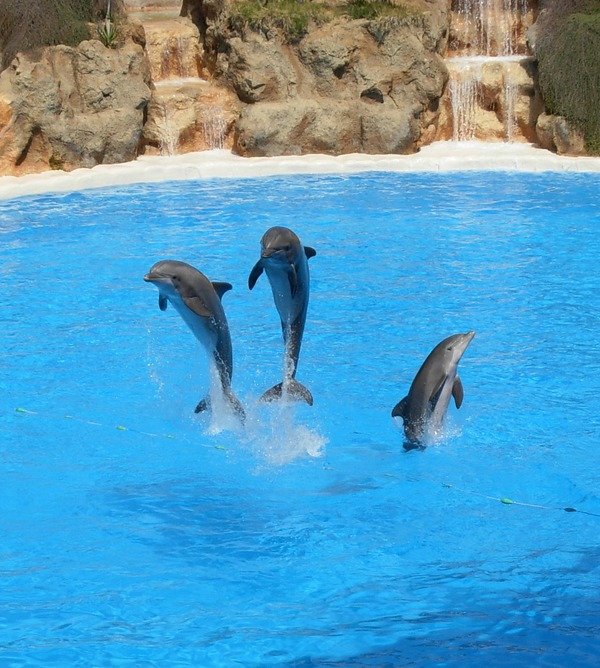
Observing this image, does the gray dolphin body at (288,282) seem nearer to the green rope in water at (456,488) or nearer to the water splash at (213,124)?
the green rope in water at (456,488)

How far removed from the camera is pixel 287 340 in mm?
5555

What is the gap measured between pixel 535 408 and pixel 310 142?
879cm

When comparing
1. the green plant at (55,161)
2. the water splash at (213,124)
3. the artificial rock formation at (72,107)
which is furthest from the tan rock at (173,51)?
the green plant at (55,161)

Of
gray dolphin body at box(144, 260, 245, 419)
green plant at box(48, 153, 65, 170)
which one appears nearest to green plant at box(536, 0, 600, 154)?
green plant at box(48, 153, 65, 170)

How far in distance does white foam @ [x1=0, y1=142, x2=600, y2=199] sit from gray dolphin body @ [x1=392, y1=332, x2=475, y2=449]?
27.3ft

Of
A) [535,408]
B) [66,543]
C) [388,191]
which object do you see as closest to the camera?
[66,543]

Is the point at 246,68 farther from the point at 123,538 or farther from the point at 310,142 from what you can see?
the point at 123,538

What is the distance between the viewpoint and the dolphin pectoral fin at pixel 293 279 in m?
4.98

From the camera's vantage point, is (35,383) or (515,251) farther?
(515,251)

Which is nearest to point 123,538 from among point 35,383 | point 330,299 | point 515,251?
point 35,383

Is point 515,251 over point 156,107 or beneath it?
beneath

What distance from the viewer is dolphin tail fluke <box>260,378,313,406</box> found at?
18.6ft

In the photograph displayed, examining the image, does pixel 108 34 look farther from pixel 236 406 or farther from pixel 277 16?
pixel 236 406

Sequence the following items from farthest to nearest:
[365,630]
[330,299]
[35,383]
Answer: [330,299]
[35,383]
[365,630]
